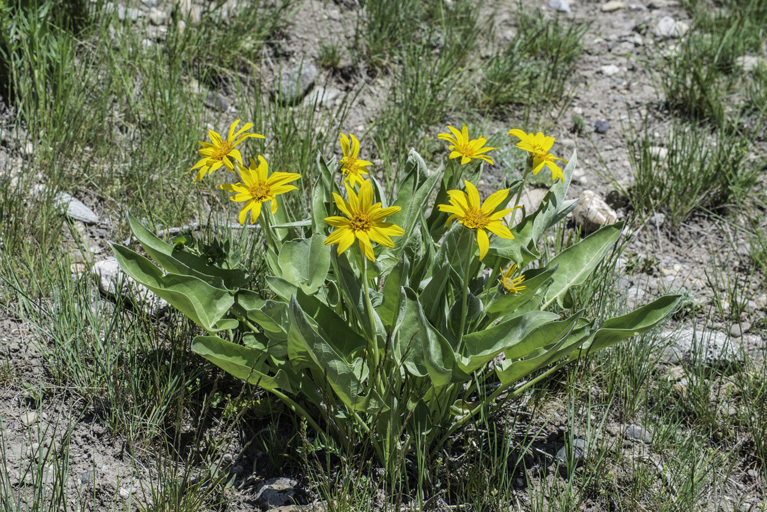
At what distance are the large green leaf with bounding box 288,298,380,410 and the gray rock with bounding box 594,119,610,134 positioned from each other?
2689 millimetres

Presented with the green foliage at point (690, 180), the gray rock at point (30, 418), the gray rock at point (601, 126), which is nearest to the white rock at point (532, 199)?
the green foliage at point (690, 180)

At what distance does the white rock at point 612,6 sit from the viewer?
4957 millimetres

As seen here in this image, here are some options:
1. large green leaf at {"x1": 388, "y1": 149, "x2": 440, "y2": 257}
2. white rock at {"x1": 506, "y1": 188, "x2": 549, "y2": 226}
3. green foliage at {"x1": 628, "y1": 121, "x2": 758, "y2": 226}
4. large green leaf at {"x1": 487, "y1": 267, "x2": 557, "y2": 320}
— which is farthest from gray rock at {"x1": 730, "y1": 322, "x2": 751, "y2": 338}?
large green leaf at {"x1": 388, "y1": 149, "x2": 440, "y2": 257}

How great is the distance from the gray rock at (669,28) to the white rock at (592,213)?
81.5 inches

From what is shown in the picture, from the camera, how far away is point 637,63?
4438 mm

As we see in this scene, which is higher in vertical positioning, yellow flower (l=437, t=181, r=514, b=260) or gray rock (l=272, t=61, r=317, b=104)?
yellow flower (l=437, t=181, r=514, b=260)

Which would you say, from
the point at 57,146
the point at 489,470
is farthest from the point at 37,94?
the point at 489,470

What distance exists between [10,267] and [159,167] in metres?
0.87

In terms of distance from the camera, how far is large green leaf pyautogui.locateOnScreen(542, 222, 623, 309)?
2205 millimetres

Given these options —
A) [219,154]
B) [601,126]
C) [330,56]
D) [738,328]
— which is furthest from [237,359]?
[601,126]

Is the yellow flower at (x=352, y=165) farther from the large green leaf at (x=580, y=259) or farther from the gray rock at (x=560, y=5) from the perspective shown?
the gray rock at (x=560, y=5)

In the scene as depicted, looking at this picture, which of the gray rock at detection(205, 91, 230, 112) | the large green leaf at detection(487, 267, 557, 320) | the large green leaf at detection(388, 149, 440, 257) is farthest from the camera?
the gray rock at detection(205, 91, 230, 112)

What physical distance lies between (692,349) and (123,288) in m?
2.13

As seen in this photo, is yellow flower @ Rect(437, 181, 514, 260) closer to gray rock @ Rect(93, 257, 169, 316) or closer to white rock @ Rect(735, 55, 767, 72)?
gray rock @ Rect(93, 257, 169, 316)
